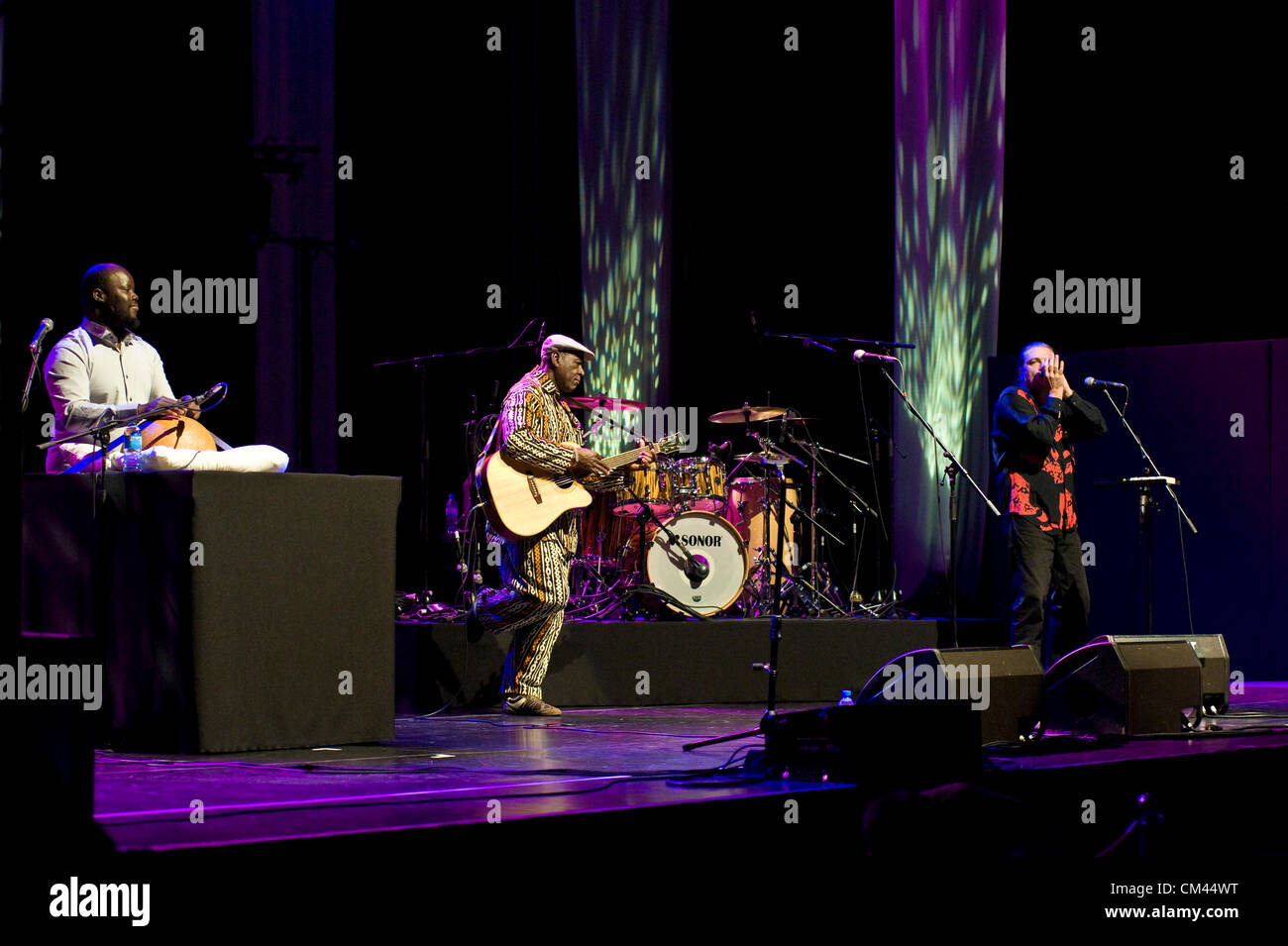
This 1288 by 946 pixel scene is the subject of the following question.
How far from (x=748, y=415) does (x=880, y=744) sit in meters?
5.35

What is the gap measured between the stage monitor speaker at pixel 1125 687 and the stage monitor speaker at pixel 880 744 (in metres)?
1.56

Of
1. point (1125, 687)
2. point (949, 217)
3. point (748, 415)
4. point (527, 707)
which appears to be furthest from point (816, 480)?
point (1125, 687)

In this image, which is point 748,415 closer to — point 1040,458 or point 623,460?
point 623,460

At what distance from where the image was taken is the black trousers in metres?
7.98

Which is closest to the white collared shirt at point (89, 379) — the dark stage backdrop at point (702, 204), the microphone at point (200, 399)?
the microphone at point (200, 399)

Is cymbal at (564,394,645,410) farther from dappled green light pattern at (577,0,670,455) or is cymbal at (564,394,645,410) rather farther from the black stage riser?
the black stage riser

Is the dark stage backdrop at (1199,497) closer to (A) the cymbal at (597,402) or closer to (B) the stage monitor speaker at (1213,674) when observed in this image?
(A) the cymbal at (597,402)

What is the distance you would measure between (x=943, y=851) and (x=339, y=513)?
306 cm

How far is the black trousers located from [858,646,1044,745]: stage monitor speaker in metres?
2.02

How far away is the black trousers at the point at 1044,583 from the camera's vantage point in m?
7.98

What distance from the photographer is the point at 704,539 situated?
9445 mm

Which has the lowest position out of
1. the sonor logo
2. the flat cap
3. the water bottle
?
the sonor logo

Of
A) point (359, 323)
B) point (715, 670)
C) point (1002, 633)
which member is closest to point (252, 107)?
point (359, 323)

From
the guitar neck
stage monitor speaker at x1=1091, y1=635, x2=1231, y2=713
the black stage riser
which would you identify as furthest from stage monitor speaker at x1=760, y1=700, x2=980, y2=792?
the black stage riser
